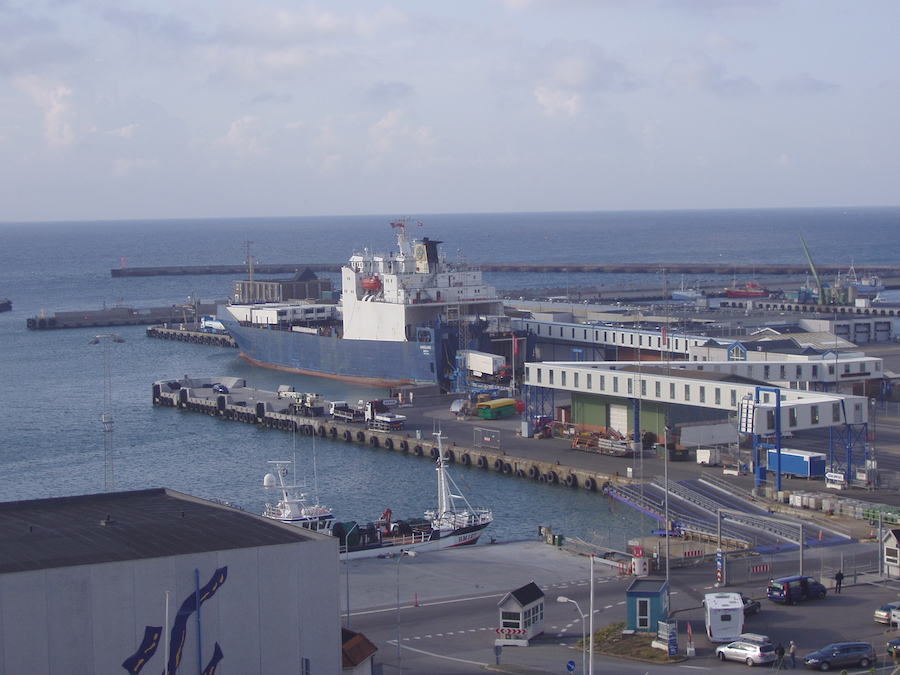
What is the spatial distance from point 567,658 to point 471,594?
149 inches

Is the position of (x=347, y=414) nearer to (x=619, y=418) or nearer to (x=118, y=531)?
(x=619, y=418)

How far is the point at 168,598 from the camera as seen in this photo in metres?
13.3

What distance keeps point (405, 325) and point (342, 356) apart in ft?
14.2

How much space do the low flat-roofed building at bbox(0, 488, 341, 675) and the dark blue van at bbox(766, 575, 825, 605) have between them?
747 cm

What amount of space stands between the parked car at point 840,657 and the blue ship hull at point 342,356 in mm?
32828

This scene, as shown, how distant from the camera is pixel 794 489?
2677 centimetres

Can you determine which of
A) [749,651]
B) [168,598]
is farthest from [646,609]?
[168,598]

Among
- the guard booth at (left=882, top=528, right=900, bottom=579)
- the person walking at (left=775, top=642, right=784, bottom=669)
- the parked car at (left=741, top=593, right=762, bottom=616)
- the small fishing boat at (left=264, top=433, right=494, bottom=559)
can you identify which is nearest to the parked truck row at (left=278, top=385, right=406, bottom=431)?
the small fishing boat at (left=264, top=433, right=494, bottom=559)

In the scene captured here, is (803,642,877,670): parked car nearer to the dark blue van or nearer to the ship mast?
the dark blue van

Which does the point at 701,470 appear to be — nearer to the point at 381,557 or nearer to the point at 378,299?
the point at 381,557

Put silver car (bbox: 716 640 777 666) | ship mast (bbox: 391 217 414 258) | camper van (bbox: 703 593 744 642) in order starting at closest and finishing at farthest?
silver car (bbox: 716 640 777 666)
camper van (bbox: 703 593 744 642)
ship mast (bbox: 391 217 414 258)

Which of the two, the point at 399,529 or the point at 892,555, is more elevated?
the point at 892,555

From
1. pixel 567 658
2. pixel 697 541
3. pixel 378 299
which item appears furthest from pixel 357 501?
pixel 378 299

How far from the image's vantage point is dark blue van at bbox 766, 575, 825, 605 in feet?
59.2
